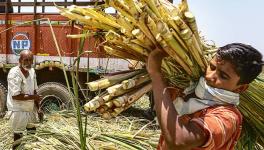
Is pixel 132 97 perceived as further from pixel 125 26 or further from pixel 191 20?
pixel 191 20

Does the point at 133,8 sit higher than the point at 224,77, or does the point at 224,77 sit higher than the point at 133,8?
the point at 133,8

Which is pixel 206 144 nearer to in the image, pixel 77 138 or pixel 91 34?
pixel 91 34

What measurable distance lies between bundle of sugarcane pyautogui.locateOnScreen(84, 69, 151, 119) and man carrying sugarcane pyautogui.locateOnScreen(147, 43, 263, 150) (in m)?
0.19

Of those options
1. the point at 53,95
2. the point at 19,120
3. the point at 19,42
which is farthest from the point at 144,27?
the point at 19,42

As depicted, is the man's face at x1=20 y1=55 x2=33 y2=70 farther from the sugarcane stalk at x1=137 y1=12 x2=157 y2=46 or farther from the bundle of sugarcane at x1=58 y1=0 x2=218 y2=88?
the sugarcane stalk at x1=137 y1=12 x2=157 y2=46

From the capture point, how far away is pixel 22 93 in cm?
553

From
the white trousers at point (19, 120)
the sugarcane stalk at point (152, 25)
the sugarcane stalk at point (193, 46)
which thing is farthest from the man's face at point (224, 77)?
the white trousers at point (19, 120)

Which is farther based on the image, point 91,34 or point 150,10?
point 91,34

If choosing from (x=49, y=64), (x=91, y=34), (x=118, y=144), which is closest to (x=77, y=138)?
(x=118, y=144)

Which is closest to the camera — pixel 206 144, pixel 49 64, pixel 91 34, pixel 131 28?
pixel 206 144

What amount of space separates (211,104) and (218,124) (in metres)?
0.12

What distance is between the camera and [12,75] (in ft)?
18.0

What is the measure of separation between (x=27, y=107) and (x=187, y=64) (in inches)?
148

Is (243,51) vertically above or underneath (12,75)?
above
